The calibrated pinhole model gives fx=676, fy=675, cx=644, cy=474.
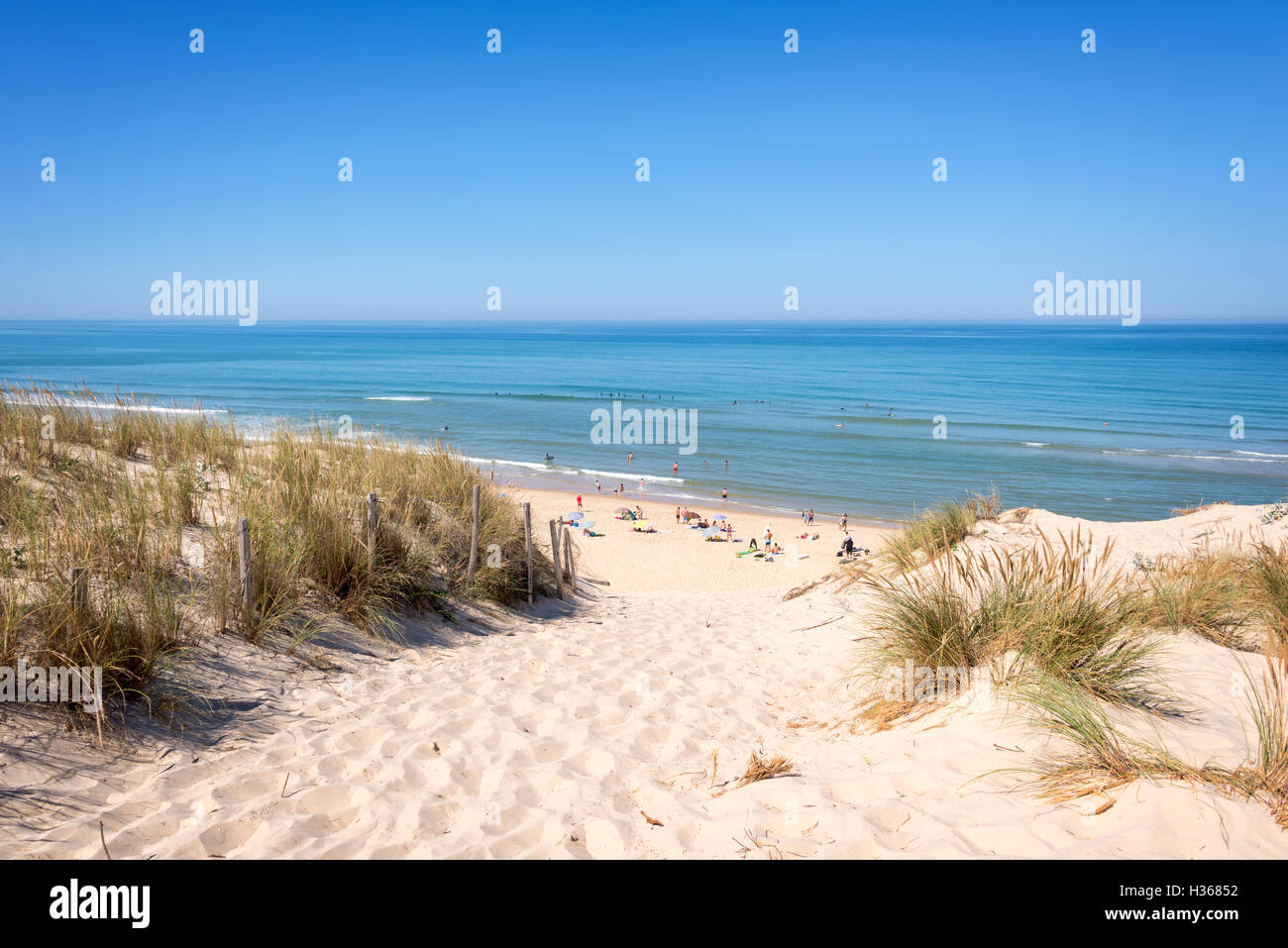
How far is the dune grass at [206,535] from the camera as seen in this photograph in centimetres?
442

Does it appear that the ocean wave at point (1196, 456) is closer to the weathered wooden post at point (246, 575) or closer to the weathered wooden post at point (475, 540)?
the weathered wooden post at point (475, 540)

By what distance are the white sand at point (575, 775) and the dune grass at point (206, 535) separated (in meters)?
0.56

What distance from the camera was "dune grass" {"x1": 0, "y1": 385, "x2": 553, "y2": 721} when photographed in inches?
174

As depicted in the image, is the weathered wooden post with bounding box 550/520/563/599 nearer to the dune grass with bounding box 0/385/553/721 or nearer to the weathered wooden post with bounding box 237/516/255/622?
the dune grass with bounding box 0/385/553/721

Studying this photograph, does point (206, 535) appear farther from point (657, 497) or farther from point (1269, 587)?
point (657, 497)

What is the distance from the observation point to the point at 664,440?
40.6 meters

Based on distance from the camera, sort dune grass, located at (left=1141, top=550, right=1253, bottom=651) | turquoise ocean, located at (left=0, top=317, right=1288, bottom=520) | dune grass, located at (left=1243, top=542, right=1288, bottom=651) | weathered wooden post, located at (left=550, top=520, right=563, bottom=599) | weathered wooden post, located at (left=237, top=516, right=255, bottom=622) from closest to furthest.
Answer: weathered wooden post, located at (left=237, top=516, right=255, bottom=622), dune grass, located at (left=1243, top=542, right=1288, bottom=651), dune grass, located at (left=1141, top=550, right=1253, bottom=651), weathered wooden post, located at (left=550, top=520, right=563, bottom=599), turquoise ocean, located at (left=0, top=317, right=1288, bottom=520)

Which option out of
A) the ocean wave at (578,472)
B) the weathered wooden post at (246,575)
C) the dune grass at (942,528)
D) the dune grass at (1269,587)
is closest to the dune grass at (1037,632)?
the dune grass at (1269,587)

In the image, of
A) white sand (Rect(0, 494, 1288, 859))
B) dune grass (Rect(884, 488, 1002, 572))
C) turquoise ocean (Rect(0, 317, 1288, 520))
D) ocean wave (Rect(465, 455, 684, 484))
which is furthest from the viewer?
ocean wave (Rect(465, 455, 684, 484))

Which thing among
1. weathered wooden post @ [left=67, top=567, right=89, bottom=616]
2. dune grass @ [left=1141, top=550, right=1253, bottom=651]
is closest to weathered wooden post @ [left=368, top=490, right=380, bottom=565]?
weathered wooden post @ [left=67, top=567, right=89, bottom=616]

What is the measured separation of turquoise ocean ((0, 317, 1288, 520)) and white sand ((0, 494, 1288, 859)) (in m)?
8.32
